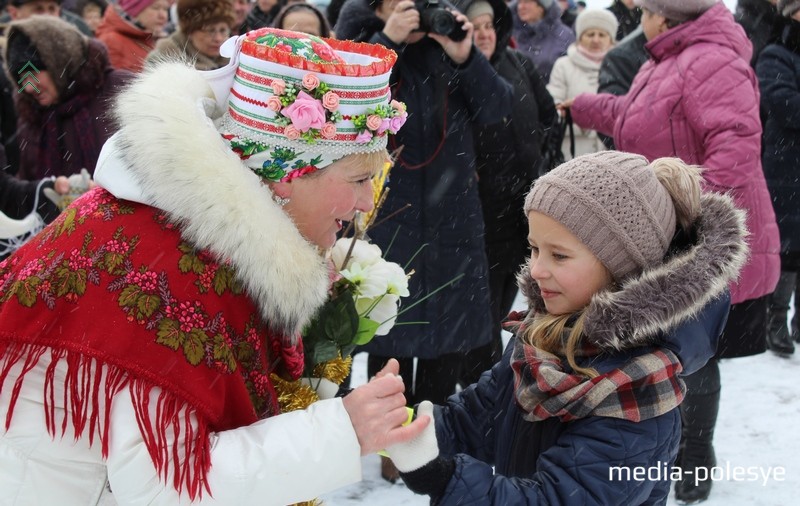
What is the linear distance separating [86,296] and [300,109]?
53 centimetres

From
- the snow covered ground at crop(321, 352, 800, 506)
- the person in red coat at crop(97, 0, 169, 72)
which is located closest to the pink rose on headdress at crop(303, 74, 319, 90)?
the snow covered ground at crop(321, 352, 800, 506)

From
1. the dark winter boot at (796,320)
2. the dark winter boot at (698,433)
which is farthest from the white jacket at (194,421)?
the dark winter boot at (796,320)

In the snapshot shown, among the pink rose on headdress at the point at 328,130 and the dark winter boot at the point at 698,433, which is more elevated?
the pink rose on headdress at the point at 328,130

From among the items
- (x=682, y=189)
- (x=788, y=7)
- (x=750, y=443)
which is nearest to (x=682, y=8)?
(x=788, y=7)

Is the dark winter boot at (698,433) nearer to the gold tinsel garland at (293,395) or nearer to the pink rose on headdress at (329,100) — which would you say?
the gold tinsel garland at (293,395)

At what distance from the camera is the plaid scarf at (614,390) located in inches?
70.5

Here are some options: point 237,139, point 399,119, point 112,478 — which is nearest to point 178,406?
point 112,478

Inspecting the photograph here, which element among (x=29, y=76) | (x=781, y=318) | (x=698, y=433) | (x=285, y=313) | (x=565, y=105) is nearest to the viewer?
(x=285, y=313)

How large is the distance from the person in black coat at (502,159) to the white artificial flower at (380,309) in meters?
2.07

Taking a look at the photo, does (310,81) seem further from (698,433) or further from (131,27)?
(131,27)

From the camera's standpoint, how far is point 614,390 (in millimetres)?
1783

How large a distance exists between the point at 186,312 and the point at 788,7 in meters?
4.47

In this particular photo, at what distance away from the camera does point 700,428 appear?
3.66 meters

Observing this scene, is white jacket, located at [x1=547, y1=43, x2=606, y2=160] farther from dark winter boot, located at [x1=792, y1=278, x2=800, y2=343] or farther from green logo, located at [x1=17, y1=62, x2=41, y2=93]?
green logo, located at [x1=17, y1=62, x2=41, y2=93]
